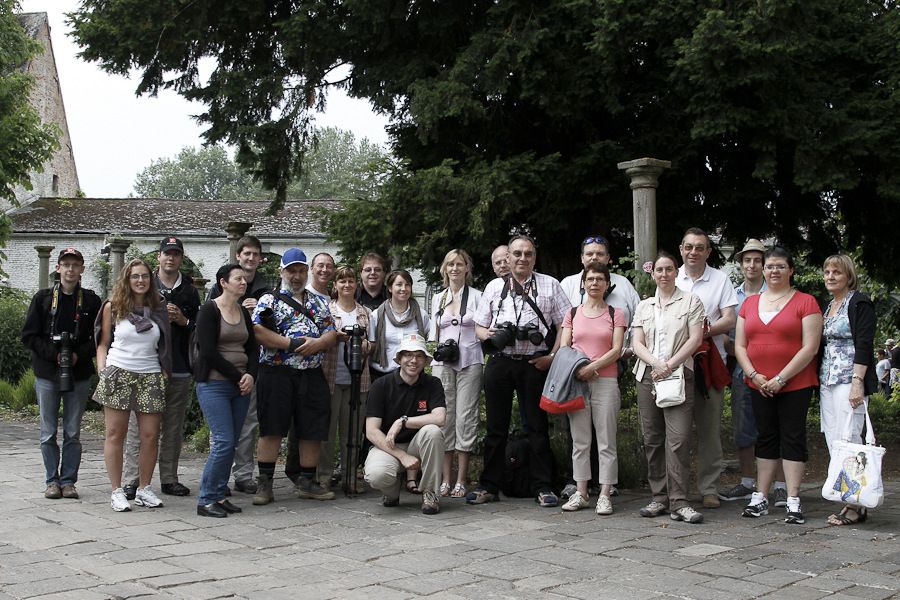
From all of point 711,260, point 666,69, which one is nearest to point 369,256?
point 666,69

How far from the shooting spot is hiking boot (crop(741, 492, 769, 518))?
20.9 ft

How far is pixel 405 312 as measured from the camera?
7.45m

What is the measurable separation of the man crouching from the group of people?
2 cm

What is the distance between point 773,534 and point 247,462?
411cm

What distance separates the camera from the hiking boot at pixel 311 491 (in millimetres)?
7051

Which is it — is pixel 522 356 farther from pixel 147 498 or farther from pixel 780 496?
pixel 147 498

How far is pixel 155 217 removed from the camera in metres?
32.3

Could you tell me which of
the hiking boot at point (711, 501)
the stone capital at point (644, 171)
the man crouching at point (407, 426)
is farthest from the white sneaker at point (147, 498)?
the stone capital at point (644, 171)

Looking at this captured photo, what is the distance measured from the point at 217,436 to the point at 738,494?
3921 millimetres

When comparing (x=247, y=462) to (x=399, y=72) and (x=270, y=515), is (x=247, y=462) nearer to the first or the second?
(x=270, y=515)

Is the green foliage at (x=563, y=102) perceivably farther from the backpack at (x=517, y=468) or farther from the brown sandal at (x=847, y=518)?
the brown sandal at (x=847, y=518)

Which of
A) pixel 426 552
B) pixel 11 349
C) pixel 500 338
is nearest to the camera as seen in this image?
pixel 426 552

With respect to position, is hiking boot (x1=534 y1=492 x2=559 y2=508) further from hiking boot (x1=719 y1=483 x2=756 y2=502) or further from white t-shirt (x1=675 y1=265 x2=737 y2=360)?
white t-shirt (x1=675 y1=265 x2=737 y2=360)

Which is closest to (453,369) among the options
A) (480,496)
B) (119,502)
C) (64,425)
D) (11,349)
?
(480,496)
